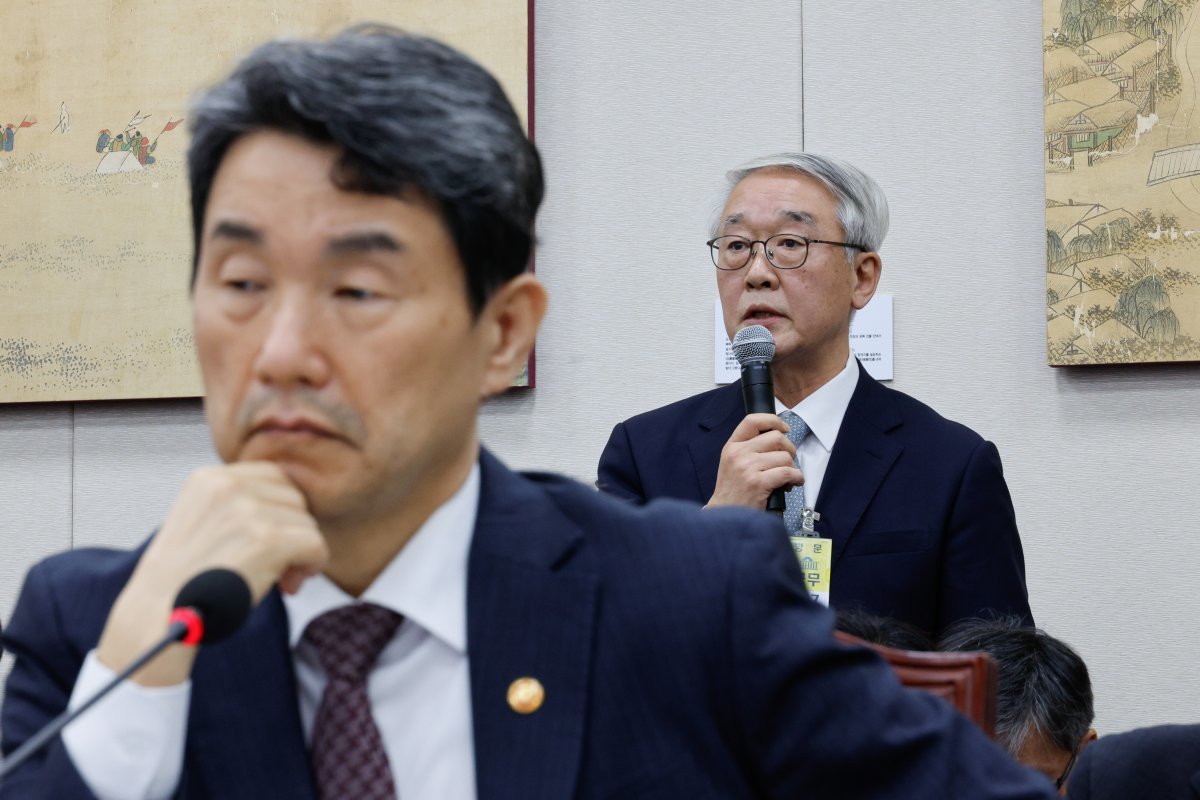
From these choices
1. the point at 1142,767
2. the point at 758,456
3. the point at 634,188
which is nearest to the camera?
the point at 1142,767

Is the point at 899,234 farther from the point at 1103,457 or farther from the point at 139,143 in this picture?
the point at 139,143

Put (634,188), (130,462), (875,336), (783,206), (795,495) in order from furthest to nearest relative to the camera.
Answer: (130,462)
(634,188)
(875,336)
(783,206)
(795,495)

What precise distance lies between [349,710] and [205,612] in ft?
0.55

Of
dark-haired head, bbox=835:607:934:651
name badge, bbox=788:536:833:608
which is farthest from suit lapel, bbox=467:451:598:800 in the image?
name badge, bbox=788:536:833:608

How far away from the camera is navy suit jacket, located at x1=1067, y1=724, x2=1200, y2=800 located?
187cm

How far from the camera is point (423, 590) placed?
1097 mm

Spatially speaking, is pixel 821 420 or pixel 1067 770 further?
pixel 821 420

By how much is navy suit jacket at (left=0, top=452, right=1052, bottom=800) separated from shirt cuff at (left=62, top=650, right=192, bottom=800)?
6 cm

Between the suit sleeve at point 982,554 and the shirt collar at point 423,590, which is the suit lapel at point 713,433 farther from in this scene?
the shirt collar at point 423,590

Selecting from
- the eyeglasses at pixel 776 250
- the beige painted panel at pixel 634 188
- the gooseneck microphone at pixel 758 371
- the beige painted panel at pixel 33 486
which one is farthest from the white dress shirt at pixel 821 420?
the beige painted panel at pixel 33 486

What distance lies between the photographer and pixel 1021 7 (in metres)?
3.25

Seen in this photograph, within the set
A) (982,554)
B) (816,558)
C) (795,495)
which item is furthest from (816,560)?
(982,554)

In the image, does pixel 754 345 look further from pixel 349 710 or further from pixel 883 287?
pixel 349 710

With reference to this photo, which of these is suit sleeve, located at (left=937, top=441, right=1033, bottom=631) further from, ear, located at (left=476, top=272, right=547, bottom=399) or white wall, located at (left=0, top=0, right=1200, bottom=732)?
ear, located at (left=476, top=272, right=547, bottom=399)
